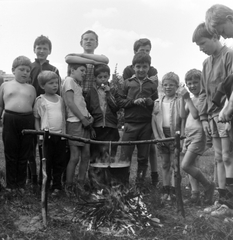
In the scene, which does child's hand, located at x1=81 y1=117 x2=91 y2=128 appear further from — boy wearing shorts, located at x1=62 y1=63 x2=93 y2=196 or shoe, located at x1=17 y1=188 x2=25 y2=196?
shoe, located at x1=17 y1=188 x2=25 y2=196

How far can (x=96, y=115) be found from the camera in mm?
4809

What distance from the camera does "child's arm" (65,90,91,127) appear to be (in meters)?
4.56

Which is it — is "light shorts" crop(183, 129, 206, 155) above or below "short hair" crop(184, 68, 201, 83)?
below

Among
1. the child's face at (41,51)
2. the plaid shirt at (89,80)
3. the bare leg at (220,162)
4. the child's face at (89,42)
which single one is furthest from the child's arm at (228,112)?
the child's face at (41,51)

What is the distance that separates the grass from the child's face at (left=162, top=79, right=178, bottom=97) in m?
1.42

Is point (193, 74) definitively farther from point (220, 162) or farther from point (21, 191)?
point (21, 191)

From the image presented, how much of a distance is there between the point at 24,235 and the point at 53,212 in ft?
2.28

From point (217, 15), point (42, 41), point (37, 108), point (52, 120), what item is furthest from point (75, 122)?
point (217, 15)

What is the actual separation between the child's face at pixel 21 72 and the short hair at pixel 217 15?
99.5 inches

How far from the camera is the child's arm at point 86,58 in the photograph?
4.87 m

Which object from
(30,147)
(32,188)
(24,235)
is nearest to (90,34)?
(30,147)

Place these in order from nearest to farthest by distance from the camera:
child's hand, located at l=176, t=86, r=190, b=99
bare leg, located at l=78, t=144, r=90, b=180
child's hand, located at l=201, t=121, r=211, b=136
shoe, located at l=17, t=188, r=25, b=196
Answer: child's hand, located at l=201, t=121, r=211, b=136 < shoe, located at l=17, t=188, r=25, b=196 < child's hand, located at l=176, t=86, r=190, b=99 < bare leg, located at l=78, t=144, r=90, b=180

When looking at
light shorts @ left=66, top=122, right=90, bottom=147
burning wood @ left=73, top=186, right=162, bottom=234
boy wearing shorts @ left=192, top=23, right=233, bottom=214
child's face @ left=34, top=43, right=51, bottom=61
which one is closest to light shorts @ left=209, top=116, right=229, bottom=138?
boy wearing shorts @ left=192, top=23, right=233, bottom=214

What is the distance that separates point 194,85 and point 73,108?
1.65 meters
